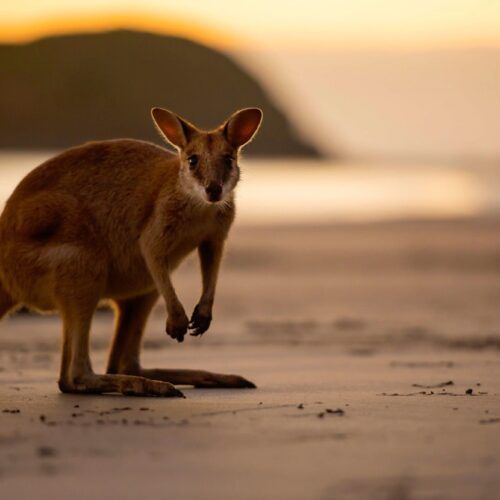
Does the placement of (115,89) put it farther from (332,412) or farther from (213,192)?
(332,412)

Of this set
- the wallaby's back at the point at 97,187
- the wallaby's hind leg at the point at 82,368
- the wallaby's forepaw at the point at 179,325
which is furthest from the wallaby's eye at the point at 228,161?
the wallaby's hind leg at the point at 82,368

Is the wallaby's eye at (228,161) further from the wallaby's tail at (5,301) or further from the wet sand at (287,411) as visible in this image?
the wallaby's tail at (5,301)

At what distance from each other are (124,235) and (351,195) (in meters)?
22.4

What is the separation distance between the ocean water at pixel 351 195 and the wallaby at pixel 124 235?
35.4 feet

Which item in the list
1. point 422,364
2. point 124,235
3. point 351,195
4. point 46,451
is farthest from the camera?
point 351,195

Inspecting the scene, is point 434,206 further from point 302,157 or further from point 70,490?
point 302,157

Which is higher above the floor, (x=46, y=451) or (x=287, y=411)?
(x=287, y=411)

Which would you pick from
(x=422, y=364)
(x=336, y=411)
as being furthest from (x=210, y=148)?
(x=422, y=364)

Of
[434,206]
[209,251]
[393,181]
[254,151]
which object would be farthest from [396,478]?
[254,151]

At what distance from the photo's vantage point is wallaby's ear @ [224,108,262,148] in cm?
647

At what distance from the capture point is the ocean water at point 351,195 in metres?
22.2

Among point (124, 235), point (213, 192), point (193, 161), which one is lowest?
point (124, 235)

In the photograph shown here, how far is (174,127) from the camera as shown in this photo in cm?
651

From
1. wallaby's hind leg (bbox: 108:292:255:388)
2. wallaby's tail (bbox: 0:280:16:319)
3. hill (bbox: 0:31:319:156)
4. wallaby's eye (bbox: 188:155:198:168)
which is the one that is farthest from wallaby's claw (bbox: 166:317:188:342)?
hill (bbox: 0:31:319:156)
